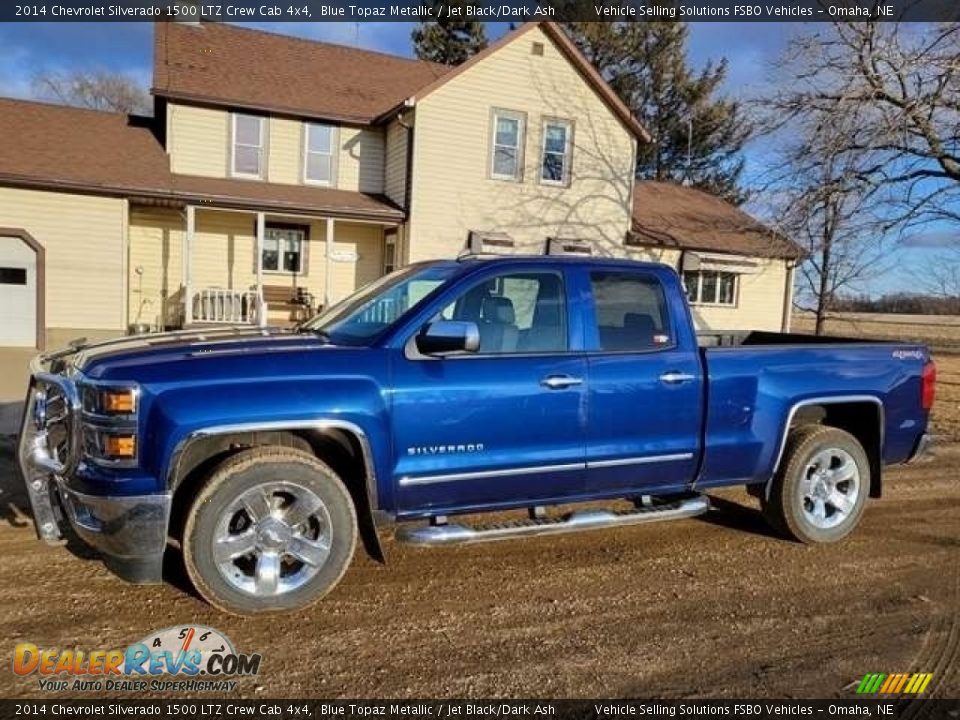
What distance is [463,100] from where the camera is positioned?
19.1 meters

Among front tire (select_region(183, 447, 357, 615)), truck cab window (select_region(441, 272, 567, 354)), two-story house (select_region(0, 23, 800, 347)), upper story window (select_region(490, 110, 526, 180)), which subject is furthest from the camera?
upper story window (select_region(490, 110, 526, 180))

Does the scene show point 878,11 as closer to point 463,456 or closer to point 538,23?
point 538,23

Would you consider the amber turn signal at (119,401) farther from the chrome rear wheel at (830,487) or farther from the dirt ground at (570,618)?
the chrome rear wheel at (830,487)

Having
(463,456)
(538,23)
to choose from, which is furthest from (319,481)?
(538,23)

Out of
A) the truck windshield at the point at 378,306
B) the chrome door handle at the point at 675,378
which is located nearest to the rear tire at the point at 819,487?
the chrome door handle at the point at 675,378

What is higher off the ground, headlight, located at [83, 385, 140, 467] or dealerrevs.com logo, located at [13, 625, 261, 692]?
headlight, located at [83, 385, 140, 467]

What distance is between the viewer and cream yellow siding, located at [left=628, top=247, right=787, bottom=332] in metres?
23.6

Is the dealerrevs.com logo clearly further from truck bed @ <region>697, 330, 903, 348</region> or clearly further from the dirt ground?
truck bed @ <region>697, 330, 903, 348</region>

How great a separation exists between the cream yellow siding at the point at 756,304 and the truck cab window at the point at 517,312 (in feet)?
63.0

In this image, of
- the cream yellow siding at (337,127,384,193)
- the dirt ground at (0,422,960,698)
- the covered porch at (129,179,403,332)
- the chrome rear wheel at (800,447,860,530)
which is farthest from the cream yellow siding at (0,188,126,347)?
the chrome rear wheel at (800,447,860,530)

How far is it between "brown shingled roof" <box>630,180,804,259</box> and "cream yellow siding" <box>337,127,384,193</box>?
7.22 m

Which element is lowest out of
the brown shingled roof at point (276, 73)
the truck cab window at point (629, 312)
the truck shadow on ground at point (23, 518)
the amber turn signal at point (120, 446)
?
the truck shadow on ground at point (23, 518)

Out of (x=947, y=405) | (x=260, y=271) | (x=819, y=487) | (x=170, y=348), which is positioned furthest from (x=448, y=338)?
(x=260, y=271)

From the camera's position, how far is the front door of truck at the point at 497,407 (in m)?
4.23
